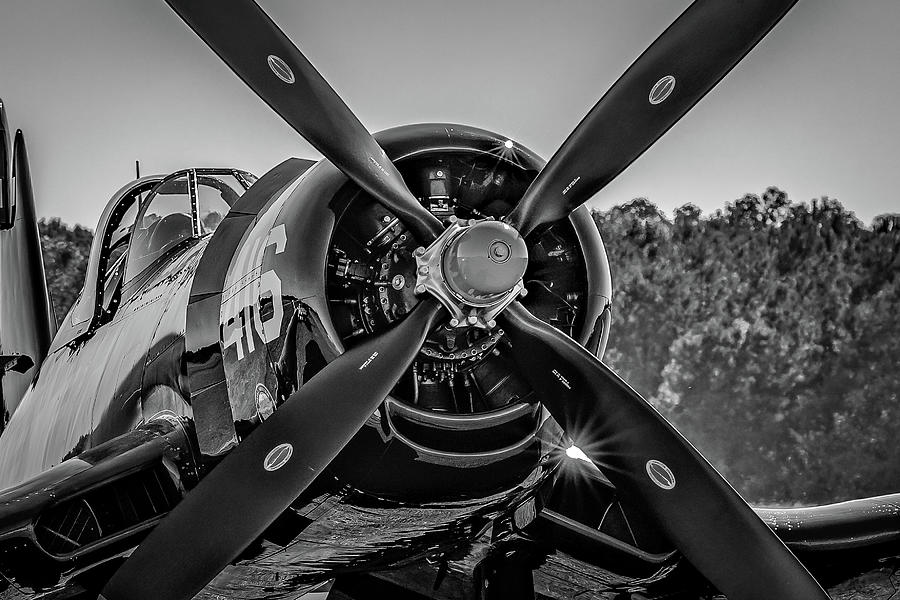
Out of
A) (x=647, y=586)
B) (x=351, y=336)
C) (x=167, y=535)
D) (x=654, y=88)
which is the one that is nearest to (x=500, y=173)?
(x=654, y=88)

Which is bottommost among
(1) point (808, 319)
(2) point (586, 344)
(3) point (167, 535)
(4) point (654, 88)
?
(3) point (167, 535)

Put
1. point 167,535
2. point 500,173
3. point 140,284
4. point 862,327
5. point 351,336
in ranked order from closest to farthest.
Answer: point 167,535, point 351,336, point 500,173, point 140,284, point 862,327

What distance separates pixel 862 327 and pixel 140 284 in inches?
1224

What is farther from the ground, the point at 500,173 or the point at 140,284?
the point at 500,173

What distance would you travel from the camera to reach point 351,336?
10.8ft

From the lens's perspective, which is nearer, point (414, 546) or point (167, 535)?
point (167, 535)

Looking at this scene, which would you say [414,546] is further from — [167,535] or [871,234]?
[871,234]

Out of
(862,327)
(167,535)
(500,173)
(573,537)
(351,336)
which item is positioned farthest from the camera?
(862,327)

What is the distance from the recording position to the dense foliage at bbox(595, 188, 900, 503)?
1156 inches

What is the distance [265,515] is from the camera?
2916 millimetres

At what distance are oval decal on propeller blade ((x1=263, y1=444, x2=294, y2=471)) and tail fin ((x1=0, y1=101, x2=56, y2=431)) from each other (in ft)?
15.9

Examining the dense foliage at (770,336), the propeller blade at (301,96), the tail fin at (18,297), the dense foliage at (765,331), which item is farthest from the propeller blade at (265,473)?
the dense foliage at (765,331)

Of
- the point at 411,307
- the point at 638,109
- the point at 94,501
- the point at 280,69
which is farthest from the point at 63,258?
the point at 638,109

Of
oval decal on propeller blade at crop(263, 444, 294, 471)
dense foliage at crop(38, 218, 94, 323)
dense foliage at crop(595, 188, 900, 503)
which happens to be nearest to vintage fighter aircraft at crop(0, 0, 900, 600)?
oval decal on propeller blade at crop(263, 444, 294, 471)
